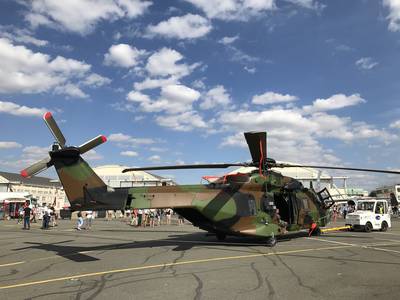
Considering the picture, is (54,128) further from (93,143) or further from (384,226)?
(384,226)

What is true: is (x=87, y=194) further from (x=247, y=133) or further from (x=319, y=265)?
(x=319, y=265)

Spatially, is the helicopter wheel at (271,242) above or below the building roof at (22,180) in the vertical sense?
below

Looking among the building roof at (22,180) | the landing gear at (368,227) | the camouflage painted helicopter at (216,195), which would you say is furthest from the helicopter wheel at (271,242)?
the building roof at (22,180)

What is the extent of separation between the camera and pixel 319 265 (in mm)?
11258

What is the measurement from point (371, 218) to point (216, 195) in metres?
13.7

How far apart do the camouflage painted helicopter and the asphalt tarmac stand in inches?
48.0

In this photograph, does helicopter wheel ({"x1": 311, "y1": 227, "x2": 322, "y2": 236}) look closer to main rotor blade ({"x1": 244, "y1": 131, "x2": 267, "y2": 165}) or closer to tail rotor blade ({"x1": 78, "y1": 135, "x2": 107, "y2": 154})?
main rotor blade ({"x1": 244, "y1": 131, "x2": 267, "y2": 165})

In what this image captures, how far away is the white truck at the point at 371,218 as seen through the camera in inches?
993

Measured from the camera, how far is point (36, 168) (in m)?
14.5

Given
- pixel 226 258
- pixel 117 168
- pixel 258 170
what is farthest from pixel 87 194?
pixel 117 168

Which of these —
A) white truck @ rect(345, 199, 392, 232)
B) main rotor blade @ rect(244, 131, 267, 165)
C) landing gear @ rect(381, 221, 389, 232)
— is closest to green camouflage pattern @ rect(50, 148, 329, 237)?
main rotor blade @ rect(244, 131, 267, 165)

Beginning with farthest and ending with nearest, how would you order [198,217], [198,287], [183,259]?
[198,217] < [183,259] < [198,287]

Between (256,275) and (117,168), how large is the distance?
333 feet

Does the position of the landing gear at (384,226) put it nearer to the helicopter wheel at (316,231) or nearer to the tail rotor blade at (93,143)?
the helicopter wheel at (316,231)
